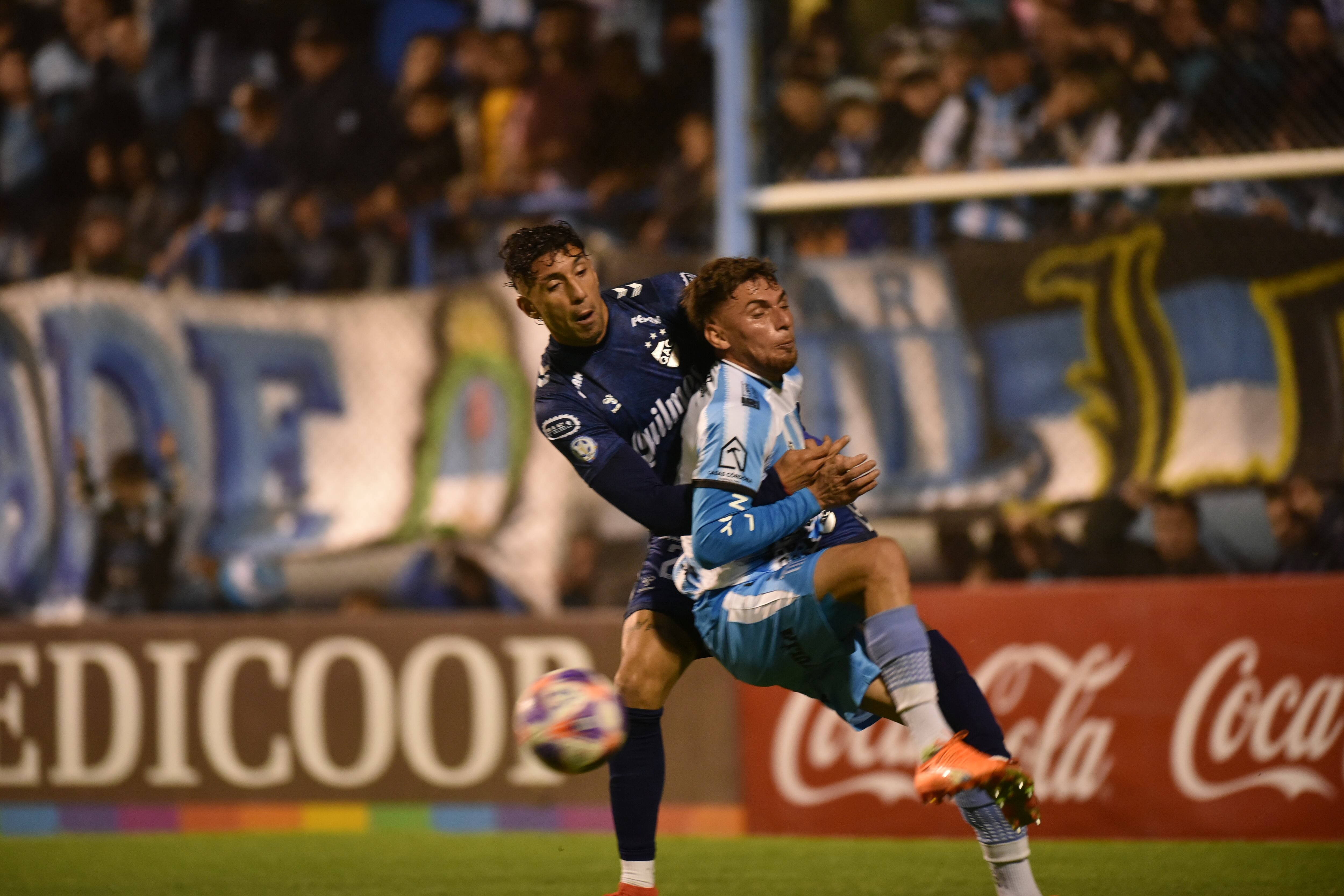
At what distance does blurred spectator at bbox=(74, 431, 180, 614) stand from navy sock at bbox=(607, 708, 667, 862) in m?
4.29

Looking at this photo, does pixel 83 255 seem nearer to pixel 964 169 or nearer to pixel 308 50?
pixel 308 50

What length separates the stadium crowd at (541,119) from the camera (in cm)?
696

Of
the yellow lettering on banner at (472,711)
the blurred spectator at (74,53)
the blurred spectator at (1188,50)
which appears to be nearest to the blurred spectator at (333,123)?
the blurred spectator at (74,53)

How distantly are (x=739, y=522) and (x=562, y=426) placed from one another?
63 cm

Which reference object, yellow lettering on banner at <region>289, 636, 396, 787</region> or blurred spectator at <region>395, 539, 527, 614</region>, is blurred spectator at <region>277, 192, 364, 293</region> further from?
yellow lettering on banner at <region>289, 636, 396, 787</region>

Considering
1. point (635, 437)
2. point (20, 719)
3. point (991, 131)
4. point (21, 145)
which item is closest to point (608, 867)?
point (635, 437)

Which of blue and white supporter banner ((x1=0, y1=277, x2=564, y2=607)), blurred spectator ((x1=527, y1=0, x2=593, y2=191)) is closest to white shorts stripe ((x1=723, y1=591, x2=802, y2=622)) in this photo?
blue and white supporter banner ((x1=0, y1=277, x2=564, y2=607))

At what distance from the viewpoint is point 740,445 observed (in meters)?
3.62

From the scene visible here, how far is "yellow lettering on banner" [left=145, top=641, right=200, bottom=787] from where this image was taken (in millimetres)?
6859

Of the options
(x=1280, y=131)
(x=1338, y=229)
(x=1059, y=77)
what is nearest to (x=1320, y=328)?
→ (x=1338, y=229)

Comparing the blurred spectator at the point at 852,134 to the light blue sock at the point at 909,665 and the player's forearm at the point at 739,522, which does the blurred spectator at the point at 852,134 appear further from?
the light blue sock at the point at 909,665

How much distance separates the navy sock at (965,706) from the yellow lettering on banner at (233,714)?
380cm

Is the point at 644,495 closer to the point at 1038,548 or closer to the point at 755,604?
the point at 755,604

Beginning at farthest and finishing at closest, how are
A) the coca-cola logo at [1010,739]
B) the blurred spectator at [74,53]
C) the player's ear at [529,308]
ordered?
the blurred spectator at [74,53] < the coca-cola logo at [1010,739] < the player's ear at [529,308]
